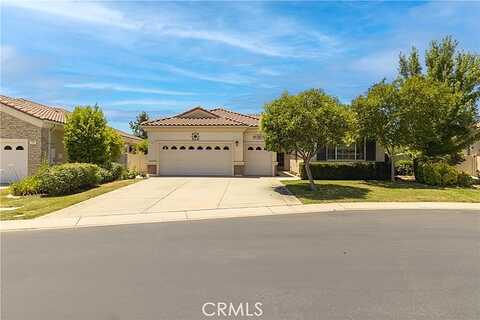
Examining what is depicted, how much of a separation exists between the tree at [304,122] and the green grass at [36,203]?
7.99 meters

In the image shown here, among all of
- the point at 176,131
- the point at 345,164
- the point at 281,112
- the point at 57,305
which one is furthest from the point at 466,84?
the point at 57,305

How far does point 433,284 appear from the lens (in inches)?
234

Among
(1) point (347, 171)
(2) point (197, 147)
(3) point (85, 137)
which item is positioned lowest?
(1) point (347, 171)

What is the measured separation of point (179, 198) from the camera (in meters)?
17.1

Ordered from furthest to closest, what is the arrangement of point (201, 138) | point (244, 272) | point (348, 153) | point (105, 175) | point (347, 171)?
point (201, 138)
point (348, 153)
point (347, 171)
point (105, 175)
point (244, 272)

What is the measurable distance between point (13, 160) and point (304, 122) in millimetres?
15511

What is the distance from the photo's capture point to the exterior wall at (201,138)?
94.3ft

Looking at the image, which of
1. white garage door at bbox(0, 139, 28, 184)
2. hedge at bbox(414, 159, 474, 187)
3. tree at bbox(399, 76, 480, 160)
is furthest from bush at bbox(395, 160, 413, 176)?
white garage door at bbox(0, 139, 28, 184)

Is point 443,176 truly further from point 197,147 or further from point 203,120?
point 203,120

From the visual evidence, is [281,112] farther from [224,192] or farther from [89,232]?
[89,232]

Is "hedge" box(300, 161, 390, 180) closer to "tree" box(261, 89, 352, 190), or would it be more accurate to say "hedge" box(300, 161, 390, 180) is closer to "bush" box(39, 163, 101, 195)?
"tree" box(261, 89, 352, 190)

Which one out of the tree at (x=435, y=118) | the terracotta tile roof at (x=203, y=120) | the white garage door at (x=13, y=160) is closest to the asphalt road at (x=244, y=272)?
the tree at (x=435, y=118)

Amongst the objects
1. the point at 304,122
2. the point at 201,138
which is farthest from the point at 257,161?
the point at 304,122

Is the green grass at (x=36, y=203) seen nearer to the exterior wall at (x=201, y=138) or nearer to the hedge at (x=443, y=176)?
the exterior wall at (x=201, y=138)
